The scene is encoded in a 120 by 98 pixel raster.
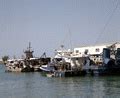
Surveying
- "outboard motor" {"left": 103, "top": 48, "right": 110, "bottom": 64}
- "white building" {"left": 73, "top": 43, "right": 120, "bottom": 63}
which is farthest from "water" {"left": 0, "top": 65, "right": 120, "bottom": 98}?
"white building" {"left": 73, "top": 43, "right": 120, "bottom": 63}

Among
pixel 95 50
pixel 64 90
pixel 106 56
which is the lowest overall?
pixel 64 90

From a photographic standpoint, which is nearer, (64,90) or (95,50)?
(64,90)

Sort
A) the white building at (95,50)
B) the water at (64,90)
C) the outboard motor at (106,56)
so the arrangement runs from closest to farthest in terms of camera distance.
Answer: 1. the water at (64,90)
2. the outboard motor at (106,56)
3. the white building at (95,50)

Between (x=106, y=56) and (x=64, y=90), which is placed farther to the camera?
(x=106, y=56)

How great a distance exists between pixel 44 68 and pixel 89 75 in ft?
47.2

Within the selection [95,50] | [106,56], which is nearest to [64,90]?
[106,56]

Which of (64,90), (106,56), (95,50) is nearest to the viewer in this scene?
(64,90)

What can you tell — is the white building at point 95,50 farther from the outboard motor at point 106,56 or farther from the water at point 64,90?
the water at point 64,90

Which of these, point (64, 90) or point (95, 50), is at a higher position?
point (95, 50)

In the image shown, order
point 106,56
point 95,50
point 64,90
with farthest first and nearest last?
point 95,50 → point 106,56 → point 64,90

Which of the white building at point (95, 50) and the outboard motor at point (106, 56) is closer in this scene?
the outboard motor at point (106, 56)

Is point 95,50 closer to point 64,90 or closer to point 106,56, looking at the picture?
point 106,56

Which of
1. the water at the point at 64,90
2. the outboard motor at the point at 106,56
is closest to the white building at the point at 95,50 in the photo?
the outboard motor at the point at 106,56

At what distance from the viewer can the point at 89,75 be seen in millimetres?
69500
